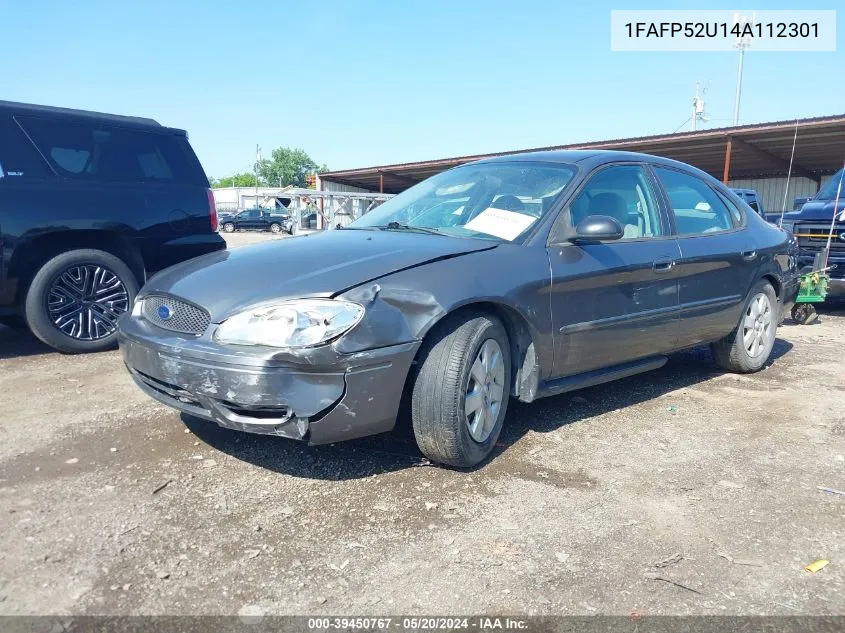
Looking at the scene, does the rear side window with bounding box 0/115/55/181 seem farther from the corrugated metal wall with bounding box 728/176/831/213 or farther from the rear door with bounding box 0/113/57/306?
the corrugated metal wall with bounding box 728/176/831/213

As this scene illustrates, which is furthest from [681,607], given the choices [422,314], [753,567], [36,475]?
[36,475]

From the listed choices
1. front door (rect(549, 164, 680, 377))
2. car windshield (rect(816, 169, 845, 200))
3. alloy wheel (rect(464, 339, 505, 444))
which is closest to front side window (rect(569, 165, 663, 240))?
front door (rect(549, 164, 680, 377))

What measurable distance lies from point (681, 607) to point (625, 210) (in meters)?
2.57

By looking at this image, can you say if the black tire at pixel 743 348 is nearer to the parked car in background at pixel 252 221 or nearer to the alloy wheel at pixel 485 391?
the alloy wheel at pixel 485 391

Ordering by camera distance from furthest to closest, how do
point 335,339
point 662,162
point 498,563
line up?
1. point 662,162
2. point 335,339
3. point 498,563

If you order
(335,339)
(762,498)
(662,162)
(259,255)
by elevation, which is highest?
(662,162)

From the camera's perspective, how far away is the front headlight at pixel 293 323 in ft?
8.93

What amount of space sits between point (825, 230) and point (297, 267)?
794 centimetres

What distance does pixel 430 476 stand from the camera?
311 cm

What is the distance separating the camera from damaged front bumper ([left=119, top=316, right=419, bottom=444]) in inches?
106

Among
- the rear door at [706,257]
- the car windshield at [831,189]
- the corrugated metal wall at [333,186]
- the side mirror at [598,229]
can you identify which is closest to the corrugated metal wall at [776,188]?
the car windshield at [831,189]

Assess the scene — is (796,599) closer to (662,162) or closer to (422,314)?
(422,314)

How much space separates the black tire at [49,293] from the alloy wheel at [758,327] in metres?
4.84

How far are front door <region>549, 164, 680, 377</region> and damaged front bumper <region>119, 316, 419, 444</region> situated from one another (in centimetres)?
110
